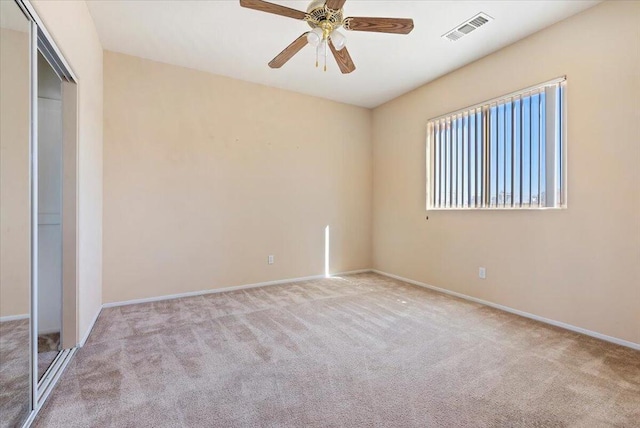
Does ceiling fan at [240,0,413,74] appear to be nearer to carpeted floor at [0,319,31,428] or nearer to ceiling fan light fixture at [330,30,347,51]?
ceiling fan light fixture at [330,30,347,51]

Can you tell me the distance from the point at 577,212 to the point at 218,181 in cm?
398

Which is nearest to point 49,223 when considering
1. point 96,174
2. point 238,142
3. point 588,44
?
point 96,174

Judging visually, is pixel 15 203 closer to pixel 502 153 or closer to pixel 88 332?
pixel 88 332

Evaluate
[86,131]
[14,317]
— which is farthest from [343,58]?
[14,317]

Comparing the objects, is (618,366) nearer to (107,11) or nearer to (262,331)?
(262,331)

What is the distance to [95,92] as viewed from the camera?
2875 millimetres

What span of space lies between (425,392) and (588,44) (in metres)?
3.25

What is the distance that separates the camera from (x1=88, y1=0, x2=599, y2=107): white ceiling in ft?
8.34

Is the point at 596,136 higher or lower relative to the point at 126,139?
lower

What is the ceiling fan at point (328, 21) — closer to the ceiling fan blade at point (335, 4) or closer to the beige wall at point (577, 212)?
the ceiling fan blade at point (335, 4)

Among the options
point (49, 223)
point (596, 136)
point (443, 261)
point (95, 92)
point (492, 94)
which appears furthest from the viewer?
point (443, 261)

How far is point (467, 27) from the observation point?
9.20ft

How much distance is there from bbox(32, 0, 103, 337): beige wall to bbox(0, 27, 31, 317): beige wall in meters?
0.29

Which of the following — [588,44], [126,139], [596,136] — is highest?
[588,44]
